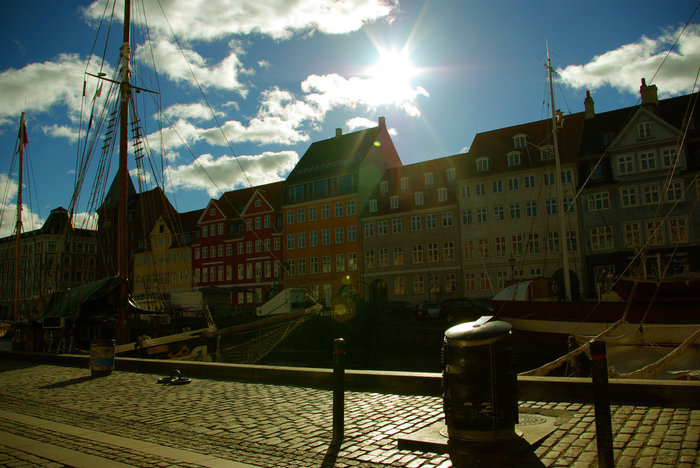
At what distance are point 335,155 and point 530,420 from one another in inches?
2108

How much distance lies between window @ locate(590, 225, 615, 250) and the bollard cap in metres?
37.2

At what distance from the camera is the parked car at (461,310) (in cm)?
3331

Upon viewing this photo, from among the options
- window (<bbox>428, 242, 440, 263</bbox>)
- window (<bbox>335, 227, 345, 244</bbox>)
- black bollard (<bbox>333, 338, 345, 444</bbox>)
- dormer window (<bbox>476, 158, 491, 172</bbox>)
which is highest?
dormer window (<bbox>476, 158, 491, 172</bbox>)

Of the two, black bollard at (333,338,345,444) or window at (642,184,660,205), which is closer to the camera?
black bollard at (333,338,345,444)

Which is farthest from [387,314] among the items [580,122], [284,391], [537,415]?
[537,415]

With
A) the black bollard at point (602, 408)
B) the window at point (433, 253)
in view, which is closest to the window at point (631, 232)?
the window at point (433, 253)

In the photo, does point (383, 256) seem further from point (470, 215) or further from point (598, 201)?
point (598, 201)

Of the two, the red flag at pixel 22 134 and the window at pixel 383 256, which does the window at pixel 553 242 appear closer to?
the window at pixel 383 256

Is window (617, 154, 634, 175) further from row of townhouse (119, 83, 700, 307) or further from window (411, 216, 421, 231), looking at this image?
window (411, 216, 421, 231)

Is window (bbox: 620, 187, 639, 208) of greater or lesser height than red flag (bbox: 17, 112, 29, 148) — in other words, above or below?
below

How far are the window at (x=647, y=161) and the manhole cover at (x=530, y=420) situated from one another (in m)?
37.5

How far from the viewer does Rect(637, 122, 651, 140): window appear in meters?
38.8

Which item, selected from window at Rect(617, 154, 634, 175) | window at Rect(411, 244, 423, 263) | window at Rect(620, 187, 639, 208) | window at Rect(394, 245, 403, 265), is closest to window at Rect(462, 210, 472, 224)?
window at Rect(411, 244, 423, 263)

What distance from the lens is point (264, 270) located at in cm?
6078
